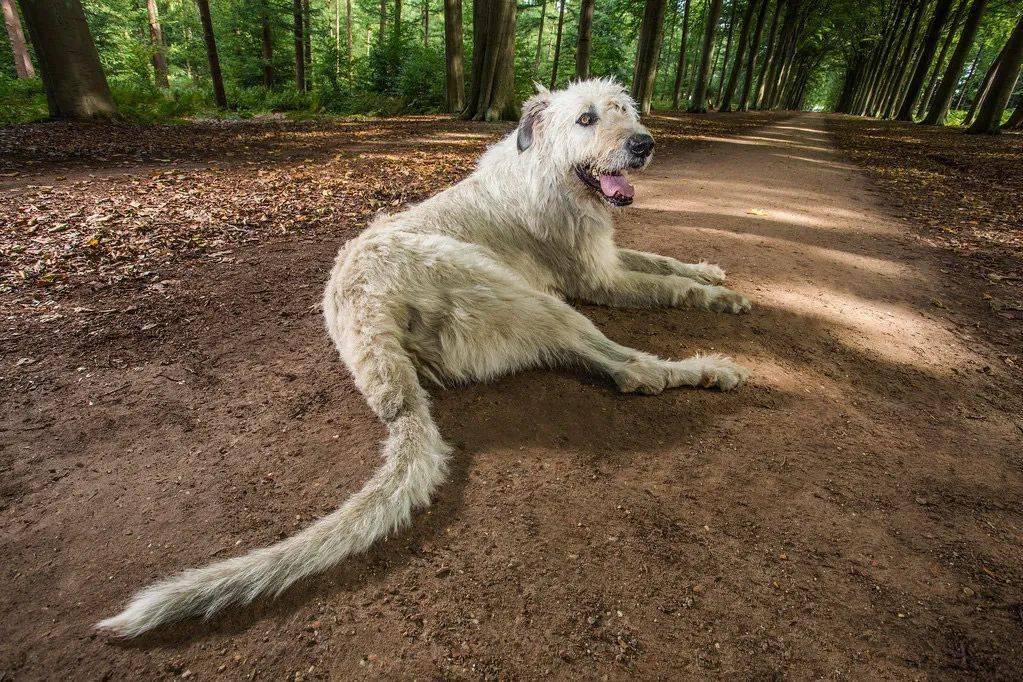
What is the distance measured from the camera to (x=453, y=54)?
55.8ft

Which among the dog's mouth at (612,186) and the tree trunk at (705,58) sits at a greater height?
the tree trunk at (705,58)

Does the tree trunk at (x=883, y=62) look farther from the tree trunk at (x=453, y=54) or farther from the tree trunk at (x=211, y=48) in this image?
the tree trunk at (x=211, y=48)

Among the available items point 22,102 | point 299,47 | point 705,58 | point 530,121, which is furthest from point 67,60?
point 705,58

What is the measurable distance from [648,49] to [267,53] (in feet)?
56.3

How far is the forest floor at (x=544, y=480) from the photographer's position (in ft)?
5.53

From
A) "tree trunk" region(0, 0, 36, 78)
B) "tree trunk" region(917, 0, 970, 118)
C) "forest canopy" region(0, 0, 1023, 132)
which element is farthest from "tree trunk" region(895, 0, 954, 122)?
"tree trunk" region(0, 0, 36, 78)

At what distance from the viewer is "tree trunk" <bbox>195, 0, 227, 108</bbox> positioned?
52.7 feet

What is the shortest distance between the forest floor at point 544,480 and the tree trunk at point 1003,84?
1508 cm

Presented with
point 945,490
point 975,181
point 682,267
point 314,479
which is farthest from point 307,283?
point 975,181

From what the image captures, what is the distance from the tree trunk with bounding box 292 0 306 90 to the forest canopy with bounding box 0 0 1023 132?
0.06 metres

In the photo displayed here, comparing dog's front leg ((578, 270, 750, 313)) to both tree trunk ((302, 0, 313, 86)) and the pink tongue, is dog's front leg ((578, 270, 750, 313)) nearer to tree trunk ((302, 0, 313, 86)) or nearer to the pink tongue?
the pink tongue

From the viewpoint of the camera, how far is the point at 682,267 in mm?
4570

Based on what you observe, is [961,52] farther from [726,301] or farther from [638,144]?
[638,144]

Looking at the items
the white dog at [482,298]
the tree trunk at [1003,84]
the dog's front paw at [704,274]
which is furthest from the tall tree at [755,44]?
the white dog at [482,298]
